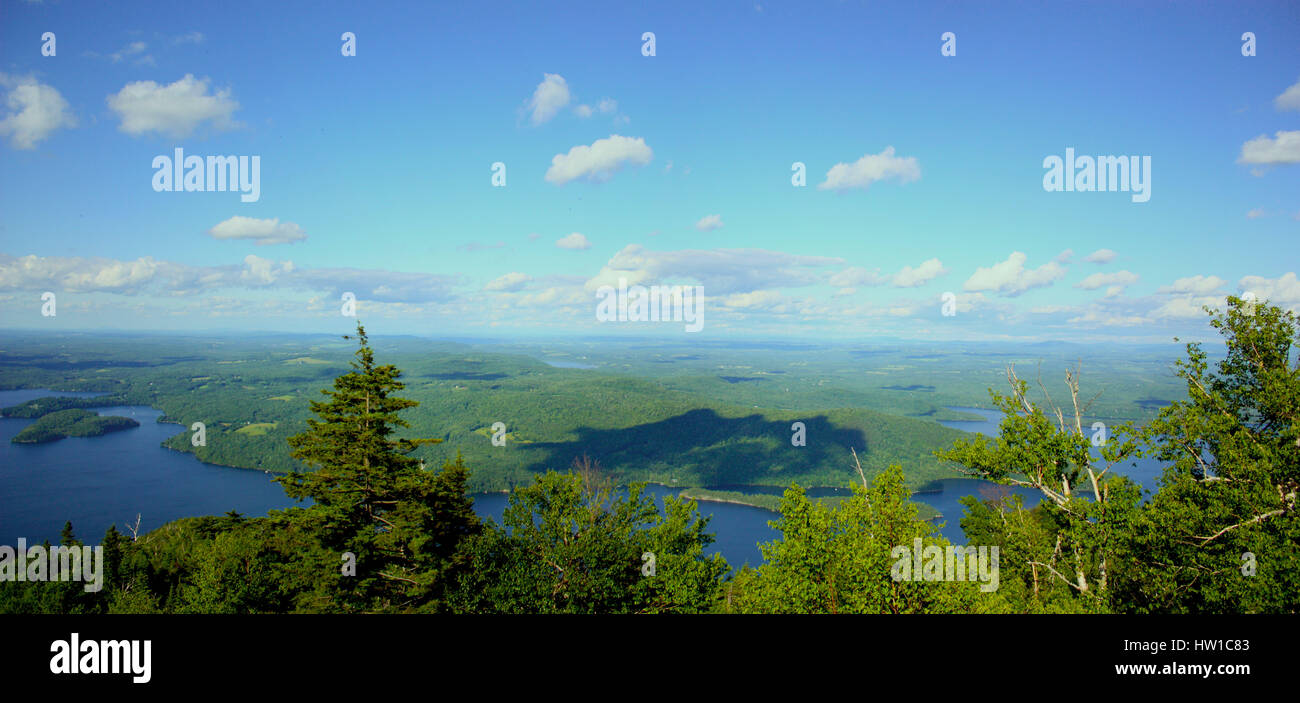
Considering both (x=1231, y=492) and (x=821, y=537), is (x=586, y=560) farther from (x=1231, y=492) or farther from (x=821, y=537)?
(x=1231, y=492)

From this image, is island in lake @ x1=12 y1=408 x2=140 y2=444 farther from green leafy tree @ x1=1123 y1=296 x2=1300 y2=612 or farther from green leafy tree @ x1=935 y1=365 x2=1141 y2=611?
green leafy tree @ x1=1123 y1=296 x2=1300 y2=612

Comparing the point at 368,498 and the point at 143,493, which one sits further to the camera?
the point at 143,493

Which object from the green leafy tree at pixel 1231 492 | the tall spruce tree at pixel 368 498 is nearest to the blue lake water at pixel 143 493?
the tall spruce tree at pixel 368 498

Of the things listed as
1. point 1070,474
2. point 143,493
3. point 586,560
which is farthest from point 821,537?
point 143,493

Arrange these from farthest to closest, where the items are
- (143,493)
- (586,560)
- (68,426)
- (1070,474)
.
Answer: (68,426)
(143,493)
(586,560)
(1070,474)

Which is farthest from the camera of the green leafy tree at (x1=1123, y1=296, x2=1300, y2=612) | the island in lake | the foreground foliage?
the island in lake

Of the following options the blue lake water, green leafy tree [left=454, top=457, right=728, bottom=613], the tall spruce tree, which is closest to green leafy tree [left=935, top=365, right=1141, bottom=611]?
green leafy tree [left=454, top=457, right=728, bottom=613]

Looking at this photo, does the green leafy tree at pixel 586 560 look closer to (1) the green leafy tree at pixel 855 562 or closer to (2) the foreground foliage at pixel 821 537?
(2) the foreground foliage at pixel 821 537
